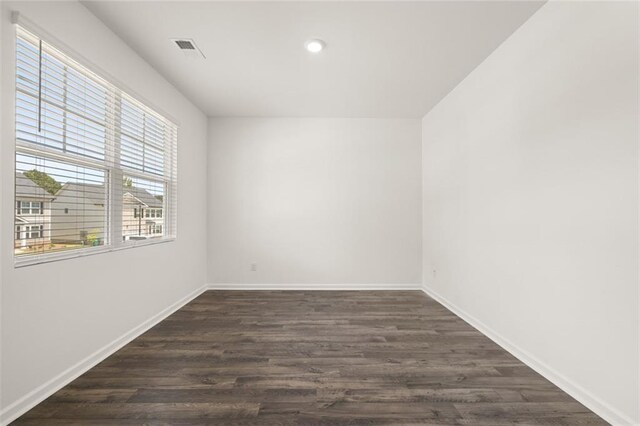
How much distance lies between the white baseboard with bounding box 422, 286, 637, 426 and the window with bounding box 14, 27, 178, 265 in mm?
3414

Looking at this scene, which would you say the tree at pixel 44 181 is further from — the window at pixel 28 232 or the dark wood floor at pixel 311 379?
the dark wood floor at pixel 311 379

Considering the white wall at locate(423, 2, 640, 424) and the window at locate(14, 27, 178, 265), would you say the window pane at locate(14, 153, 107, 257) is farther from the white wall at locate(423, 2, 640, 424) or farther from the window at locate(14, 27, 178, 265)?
the white wall at locate(423, 2, 640, 424)

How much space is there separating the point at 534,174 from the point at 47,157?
11.0 feet

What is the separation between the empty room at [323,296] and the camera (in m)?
1.57

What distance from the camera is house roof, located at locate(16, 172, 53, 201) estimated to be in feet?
5.20

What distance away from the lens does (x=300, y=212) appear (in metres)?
4.27

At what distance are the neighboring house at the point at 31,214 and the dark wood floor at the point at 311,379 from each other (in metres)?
0.99

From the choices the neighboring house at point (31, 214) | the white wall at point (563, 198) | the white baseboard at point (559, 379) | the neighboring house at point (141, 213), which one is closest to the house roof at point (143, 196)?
the neighboring house at point (141, 213)

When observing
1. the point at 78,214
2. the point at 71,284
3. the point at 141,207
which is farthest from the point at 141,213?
the point at 71,284

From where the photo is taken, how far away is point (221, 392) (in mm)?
1796

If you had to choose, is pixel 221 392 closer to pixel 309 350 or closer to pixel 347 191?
pixel 309 350

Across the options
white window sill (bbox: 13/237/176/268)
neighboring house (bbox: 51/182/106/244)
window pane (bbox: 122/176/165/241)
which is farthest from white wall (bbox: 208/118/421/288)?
neighboring house (bbox: 51/182/106/244)

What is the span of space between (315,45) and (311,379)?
2674 mm

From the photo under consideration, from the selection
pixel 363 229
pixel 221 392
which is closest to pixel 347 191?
pixel 363 229
